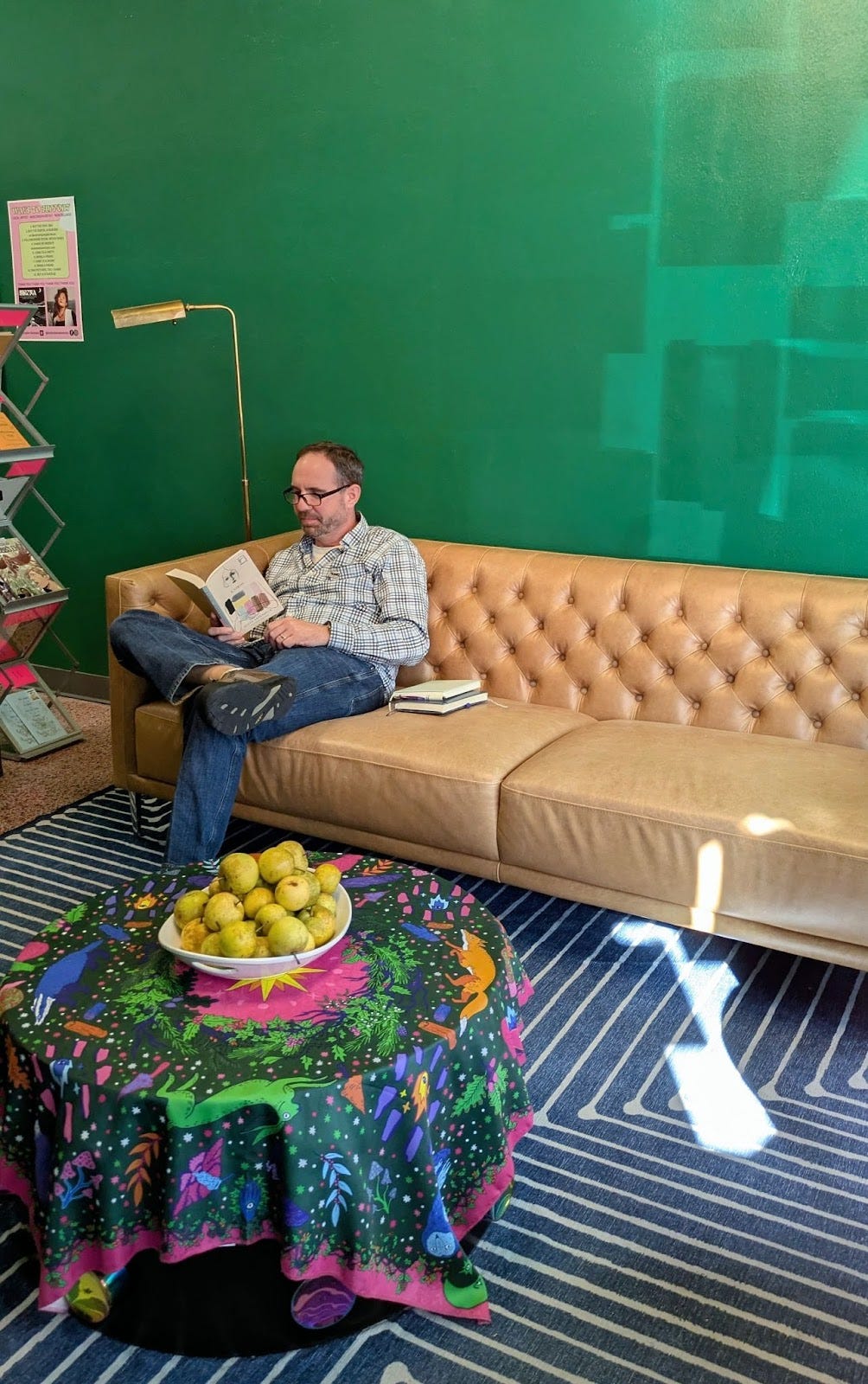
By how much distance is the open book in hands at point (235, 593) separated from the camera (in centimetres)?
317

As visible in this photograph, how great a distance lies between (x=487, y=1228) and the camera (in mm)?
1789

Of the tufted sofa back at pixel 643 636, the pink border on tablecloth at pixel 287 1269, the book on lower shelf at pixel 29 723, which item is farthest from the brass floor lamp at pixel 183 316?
the pink border on tablecloth at pixel 287 1269

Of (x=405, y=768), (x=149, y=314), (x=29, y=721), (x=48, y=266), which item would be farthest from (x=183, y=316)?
(x=405, y=768)

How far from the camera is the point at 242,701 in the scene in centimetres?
269

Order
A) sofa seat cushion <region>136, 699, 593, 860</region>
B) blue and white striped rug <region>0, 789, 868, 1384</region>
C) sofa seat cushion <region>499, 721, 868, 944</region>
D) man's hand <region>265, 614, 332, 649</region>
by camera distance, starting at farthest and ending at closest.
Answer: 1. man's hand <region>265, 614, 332, 649</region>
2. sofa seat cushion <region>136, 699, 593, 860</region>
3. sofa seat cushion <region>499, 721, 868, 944</region>
4. blue and white striped rug <region>0, 789, 868, 1384</region>

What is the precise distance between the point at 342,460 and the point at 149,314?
792mm

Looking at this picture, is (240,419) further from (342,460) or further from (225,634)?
(225,634)

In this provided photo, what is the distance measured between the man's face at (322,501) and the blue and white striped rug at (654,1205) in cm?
131

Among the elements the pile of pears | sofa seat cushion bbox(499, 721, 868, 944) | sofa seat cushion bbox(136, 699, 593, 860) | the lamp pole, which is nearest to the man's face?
the lamp pole

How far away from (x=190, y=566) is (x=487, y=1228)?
2.13 m

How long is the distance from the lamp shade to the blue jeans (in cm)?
100

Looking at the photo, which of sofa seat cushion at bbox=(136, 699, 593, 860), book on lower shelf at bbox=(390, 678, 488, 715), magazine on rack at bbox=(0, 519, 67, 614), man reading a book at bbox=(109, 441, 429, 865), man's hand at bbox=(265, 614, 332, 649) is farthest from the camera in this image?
magazine on rack at bbox=(0, 519, 67, 614)

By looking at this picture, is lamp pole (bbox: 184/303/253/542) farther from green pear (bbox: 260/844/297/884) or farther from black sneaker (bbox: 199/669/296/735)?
green pear (bbox: 260/844/297/884)

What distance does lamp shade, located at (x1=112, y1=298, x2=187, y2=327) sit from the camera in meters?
3.46
